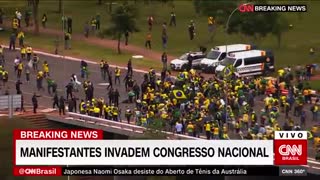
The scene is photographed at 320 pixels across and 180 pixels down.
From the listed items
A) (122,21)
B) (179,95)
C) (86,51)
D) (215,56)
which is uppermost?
(122,21)

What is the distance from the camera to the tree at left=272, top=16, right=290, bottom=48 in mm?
79562

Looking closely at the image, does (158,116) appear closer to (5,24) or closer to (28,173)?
(28,173)

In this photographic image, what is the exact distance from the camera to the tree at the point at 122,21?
3017 inches

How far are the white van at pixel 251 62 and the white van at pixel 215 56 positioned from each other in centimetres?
71

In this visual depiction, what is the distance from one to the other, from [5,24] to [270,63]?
21.4 meters

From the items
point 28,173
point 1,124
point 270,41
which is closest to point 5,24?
point 270,41

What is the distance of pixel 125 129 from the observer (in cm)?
5550

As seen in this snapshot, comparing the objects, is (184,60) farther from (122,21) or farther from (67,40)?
(67,40)

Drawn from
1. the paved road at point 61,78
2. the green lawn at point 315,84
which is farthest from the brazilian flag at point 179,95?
the green lawn at point 315,84

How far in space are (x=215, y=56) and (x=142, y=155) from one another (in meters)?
32.0

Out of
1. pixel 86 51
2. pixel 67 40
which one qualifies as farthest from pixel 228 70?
pixel 67 40

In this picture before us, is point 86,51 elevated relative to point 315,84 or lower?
elevated

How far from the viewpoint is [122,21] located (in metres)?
77.1

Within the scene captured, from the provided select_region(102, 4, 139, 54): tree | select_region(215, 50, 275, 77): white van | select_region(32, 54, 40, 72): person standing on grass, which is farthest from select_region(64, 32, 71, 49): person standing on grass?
select_region(215, 50, 275, 77): white van
